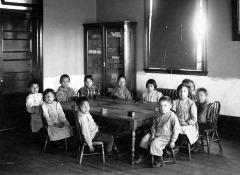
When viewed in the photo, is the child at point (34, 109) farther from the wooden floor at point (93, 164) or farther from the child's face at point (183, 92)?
the child's face at point (183, 92)

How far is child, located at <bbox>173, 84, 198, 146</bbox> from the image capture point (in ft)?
16.8

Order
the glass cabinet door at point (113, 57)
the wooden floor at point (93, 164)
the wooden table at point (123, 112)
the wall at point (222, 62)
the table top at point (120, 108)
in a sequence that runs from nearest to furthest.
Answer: the wooden floor at point (93, 164)
the wooden table at point (123, 112)
the table top at point (120, 108)
the wall at point (222, 62)
the glass cabinet door at point (113, 57)

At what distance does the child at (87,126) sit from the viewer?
484 cm

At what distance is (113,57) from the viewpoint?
802cm

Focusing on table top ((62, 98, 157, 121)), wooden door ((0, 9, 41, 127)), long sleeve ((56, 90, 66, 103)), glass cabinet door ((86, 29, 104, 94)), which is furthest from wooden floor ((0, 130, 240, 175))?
glass cabinet door ((86, 29, 104, 94))

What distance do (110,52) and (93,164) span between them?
11.7 ft

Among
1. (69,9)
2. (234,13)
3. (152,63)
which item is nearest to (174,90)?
(152,63)

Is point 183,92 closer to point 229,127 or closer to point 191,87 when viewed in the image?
point 191,87

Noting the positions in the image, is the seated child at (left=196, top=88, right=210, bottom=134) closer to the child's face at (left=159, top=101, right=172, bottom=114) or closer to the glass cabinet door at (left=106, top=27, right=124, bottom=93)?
the child's face at (left=159, top=101, right=172, bottom=114)

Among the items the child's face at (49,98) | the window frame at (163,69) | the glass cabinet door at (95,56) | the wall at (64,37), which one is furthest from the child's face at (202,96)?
the wall at (64,37)

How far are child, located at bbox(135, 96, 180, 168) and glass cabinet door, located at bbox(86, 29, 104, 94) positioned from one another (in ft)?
11.0

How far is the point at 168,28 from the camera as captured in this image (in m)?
7.34

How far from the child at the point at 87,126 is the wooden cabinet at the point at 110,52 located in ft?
9.14

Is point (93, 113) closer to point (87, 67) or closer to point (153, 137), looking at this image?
point (153, 137)
